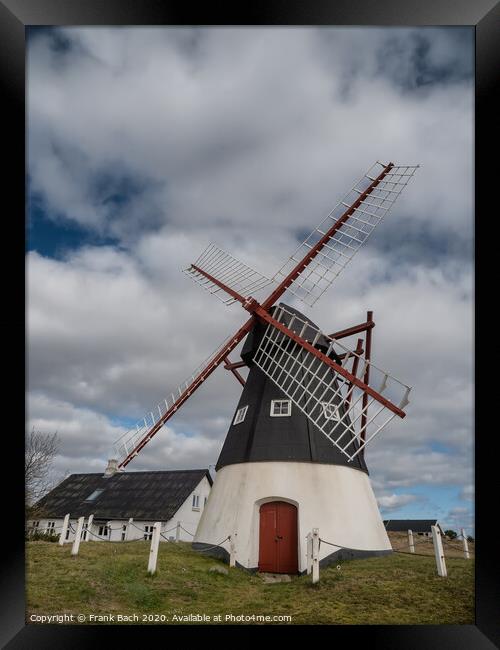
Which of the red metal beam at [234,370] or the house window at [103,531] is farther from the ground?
the red metal beam at [234,370]

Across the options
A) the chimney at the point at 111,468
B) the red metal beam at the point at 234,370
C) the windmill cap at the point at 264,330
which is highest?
the windmill cap at the point at 264,330

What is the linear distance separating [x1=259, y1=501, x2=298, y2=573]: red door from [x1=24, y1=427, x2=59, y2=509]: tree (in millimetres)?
4995

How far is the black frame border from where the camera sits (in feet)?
20.3

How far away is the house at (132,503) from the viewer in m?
20.5

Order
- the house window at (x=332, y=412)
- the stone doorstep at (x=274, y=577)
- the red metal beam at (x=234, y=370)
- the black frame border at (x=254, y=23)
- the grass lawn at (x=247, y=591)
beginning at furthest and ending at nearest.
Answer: the red metal beam at (x=234, y=370) → the house window at (x=332, y=412) → the stone doorstep at (x=274, y=577) → the grass lawn at (x=247, y=591) → the black frame border at (x=254, y=23)

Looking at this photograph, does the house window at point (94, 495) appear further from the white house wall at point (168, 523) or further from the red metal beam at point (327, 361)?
the red metal beam at point (327, 361)

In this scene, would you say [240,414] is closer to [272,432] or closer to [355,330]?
[272,432]

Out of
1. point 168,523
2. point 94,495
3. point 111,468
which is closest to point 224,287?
point 111,468

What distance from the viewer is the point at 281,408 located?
11812mm

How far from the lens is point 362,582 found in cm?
885

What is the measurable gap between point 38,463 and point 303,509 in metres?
8.35

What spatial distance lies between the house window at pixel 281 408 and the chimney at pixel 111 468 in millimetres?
3723

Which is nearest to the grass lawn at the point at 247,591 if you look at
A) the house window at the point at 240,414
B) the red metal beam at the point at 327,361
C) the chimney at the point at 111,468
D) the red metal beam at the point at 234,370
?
the chimney at the point at 111,468
